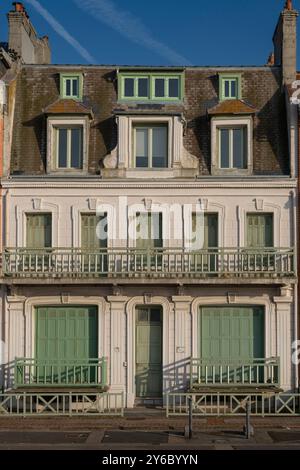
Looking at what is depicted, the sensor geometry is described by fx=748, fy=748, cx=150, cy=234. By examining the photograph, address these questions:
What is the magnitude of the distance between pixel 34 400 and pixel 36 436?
3964 mm

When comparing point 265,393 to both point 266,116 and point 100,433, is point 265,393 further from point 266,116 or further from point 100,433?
point 266,116

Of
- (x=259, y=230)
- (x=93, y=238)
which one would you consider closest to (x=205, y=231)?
(x=259, y=230)

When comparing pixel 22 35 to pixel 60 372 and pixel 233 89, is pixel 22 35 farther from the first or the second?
pixel 60 372

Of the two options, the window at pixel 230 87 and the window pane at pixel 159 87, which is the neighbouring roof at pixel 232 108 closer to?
the window at pixel 230 87

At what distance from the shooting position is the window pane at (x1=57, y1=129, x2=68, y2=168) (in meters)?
26.7

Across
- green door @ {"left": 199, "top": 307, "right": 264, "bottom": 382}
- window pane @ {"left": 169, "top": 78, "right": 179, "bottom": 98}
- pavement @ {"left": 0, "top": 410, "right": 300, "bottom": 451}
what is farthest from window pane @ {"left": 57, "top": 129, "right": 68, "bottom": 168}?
pavement @ {"left": 0, "top": 410, "right": 300, "bottom": 451}

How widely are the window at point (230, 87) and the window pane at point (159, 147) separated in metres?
2.78

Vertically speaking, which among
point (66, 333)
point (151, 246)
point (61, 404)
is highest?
point (151, 246)

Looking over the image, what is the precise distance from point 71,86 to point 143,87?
275cm

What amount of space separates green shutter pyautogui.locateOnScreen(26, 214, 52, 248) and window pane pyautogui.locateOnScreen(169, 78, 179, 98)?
21.0ft

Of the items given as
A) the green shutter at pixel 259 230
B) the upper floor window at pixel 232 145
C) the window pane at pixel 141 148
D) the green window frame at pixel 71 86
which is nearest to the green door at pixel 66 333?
the window pane at pixel 141 148

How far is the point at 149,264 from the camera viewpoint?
24.8 metres

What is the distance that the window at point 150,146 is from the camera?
26406mm

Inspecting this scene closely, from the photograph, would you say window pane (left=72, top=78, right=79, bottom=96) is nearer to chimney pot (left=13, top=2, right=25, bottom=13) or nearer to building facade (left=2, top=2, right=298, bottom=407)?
building facade (left=2, top=2, right=298, bottom=407)
